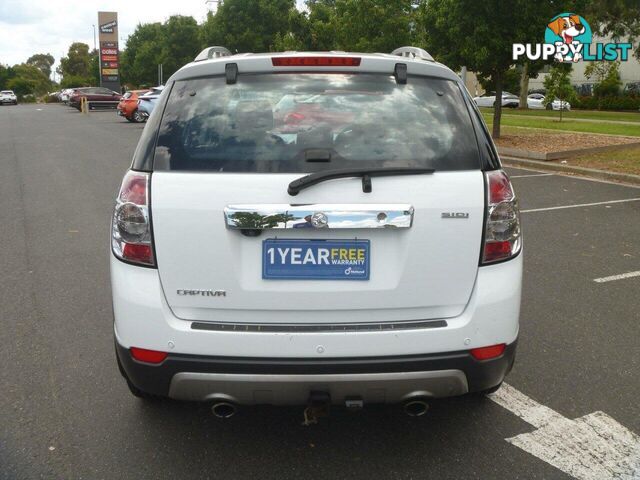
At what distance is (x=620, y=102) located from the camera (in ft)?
153

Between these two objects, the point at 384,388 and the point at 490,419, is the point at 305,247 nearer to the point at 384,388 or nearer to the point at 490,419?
the point at 384,388

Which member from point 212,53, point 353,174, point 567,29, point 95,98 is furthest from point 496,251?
point 95,98

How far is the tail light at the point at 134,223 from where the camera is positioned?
2785 mm

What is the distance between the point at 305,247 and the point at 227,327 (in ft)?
1.48

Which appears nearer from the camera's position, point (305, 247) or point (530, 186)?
point (305, 247)

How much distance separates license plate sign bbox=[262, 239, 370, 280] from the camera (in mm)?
2699

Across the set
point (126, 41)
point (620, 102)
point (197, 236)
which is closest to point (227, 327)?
point (197, 236)

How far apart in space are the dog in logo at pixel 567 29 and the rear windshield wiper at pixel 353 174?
50.5ft

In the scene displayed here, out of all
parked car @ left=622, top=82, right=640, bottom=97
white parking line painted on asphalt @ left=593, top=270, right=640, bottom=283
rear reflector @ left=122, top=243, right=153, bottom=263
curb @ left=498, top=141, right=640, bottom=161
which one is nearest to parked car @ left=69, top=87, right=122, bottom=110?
parked car @ left=622, top=82, right=640, bottom=97

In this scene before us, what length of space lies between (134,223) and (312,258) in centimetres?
75

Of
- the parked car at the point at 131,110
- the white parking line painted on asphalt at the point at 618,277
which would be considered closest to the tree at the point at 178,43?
the parked car at the point at 131,110

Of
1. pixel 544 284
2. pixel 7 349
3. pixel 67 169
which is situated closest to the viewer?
pixel 7 349

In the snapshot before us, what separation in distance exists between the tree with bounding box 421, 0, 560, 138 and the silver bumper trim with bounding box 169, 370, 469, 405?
14814 millimetres

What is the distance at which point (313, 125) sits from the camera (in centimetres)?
287
